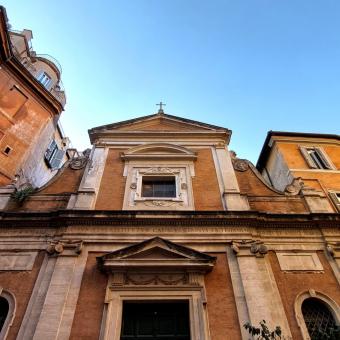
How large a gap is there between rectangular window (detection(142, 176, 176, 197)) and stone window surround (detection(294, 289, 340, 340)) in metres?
5.25

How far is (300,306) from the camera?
→ 8719 millimetres

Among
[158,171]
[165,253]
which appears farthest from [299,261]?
[158,171]

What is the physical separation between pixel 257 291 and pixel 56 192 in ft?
24.6

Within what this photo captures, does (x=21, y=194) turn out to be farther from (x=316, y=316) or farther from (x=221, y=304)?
(x=316, y=316)

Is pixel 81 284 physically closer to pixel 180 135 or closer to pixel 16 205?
pixel 16 205

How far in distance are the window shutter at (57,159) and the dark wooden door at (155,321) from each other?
13.9 metres

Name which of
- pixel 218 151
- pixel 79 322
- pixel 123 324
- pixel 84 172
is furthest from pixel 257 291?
pixel 84 172

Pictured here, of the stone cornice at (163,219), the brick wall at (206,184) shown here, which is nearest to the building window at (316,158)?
the stone cornice at (163,219)

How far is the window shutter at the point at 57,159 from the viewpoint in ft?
68.0

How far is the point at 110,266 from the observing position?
9.00 m

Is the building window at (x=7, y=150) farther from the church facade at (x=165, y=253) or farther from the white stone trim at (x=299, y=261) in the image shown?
the white stone trim at (x=299, y=261)

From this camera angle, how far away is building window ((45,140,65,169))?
65.7ft

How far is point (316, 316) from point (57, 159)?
17.4 metres

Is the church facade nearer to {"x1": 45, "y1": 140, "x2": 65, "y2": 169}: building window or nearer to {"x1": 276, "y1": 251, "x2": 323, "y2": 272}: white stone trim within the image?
{"x1": 276, "y1": 251, "x2": 323, "y2": 272}: white stone trim
